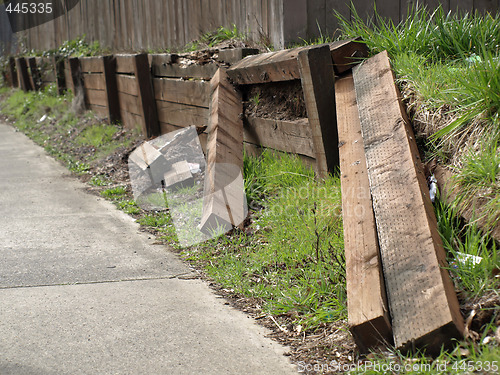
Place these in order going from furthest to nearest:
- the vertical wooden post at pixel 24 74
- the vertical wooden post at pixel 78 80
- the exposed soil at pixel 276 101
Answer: the vertical wooden post at pixel 24 74, the vertical wooden post at pixel 78 80, the exposed soil at pixel 276 101

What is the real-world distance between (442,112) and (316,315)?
154 centimetres

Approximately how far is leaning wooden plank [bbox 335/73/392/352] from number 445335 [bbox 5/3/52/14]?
42.3ft

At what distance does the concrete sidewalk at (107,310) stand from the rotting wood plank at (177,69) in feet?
6.21

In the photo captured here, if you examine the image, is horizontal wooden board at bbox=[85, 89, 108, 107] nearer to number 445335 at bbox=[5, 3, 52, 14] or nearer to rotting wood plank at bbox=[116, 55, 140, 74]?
rotting wood plank at bbox=[116, 55, 140, 74]

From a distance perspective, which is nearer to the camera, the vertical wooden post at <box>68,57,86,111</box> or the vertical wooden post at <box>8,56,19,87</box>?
the vertical wooden post at <box>68,57,86,111</box>

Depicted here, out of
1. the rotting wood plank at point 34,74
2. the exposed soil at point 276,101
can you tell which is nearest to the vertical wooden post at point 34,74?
the rotting wood plank at point 34,74

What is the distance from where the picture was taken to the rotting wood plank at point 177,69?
20.0 feet

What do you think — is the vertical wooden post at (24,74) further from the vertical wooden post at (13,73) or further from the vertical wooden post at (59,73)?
the vertical wooden post at (59,73)

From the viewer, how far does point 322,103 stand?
4.30 metres

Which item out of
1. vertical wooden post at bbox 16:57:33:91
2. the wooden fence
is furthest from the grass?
vertical wooden post at bbox 16:57:33:91

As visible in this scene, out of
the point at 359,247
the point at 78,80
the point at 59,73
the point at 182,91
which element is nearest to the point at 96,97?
the point at 78,80

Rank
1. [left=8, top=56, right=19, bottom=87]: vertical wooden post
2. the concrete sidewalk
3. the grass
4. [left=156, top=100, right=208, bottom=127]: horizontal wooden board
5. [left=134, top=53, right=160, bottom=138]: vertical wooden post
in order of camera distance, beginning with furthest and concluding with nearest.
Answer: [left=8, top=56, right=19, bottom=87]: vertical wooden post, [left=134, top=53, right=160, bottom=138]: vertical wooden post, [left=156, top=100, right=208, bottom=127]: horizontal wooden board, the grass, the concrete sidewalk

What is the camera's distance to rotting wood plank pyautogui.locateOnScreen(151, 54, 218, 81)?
240 inches

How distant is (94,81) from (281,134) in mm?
6208
